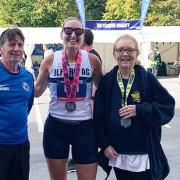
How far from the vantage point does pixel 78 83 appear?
147 inches

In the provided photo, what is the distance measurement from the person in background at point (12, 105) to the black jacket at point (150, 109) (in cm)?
61

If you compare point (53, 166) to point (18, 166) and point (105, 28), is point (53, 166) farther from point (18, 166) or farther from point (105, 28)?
point (105, 28)

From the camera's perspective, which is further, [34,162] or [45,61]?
[34,162]

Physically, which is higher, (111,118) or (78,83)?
(78,83)

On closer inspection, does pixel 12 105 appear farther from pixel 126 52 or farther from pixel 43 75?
pixel 126 52

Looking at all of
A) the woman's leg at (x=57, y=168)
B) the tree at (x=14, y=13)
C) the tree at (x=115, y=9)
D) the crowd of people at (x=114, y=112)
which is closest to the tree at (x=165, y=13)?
the tree at (x=115, y=9)

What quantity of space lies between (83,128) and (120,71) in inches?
26.2

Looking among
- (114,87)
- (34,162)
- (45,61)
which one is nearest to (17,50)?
(45,61)

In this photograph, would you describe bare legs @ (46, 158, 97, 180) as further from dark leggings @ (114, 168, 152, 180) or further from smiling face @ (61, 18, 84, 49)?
smiling face @ (61, 18, 84, 49)

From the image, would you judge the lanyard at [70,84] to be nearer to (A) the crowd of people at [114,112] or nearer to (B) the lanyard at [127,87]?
(A) the crowd of people at [114,112]

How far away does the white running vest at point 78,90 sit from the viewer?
12.3ft

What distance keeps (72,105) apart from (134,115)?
688 millimetres

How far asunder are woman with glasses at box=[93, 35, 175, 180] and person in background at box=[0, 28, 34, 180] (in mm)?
681

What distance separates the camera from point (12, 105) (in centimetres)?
336
